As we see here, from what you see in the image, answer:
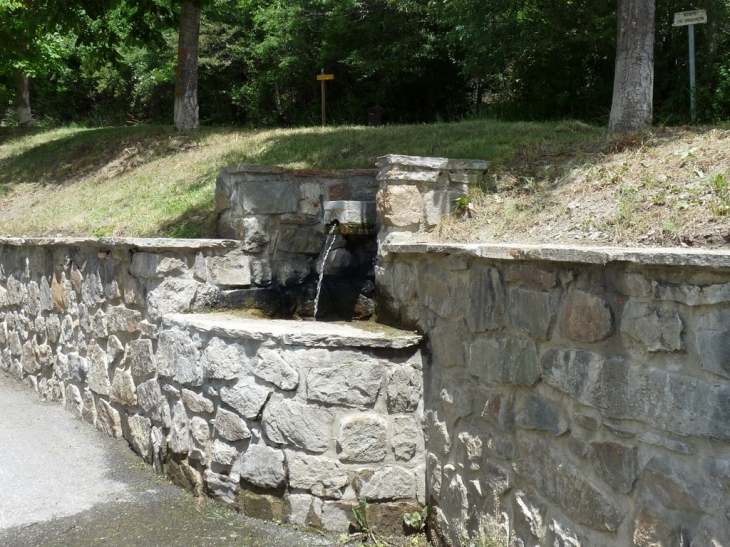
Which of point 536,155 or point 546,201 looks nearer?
point 546,201

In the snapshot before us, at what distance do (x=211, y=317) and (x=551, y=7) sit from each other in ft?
24.3

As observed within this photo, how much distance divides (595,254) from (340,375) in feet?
5.63

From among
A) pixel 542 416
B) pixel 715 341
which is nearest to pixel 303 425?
pixel 542 416

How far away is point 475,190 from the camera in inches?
191

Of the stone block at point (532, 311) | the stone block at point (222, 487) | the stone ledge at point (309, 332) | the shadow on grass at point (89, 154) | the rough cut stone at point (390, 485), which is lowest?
the stone block at point (222, 487)

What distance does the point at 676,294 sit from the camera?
2506 millimetres

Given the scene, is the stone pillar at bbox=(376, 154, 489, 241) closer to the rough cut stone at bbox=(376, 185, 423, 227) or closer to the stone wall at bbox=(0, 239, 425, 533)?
the rough cut stone at bbox=(376, 185, 423, 227)

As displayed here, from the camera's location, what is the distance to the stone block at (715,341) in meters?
2.33

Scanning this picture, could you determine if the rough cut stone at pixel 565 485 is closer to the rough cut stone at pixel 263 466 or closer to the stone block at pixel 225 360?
the rough cut stone at pixel 263 466

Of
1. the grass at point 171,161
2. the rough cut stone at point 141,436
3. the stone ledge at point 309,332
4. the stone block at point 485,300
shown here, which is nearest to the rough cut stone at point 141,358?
the rough cut stone at point 141,436

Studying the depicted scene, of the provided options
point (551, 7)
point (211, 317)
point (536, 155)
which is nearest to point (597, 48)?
point (551, 7)

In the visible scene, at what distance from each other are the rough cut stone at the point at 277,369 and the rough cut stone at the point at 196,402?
19.6 inches

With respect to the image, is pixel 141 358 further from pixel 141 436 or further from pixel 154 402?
pixel 141 436

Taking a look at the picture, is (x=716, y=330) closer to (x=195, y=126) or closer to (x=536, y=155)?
(x=536, y=155)
